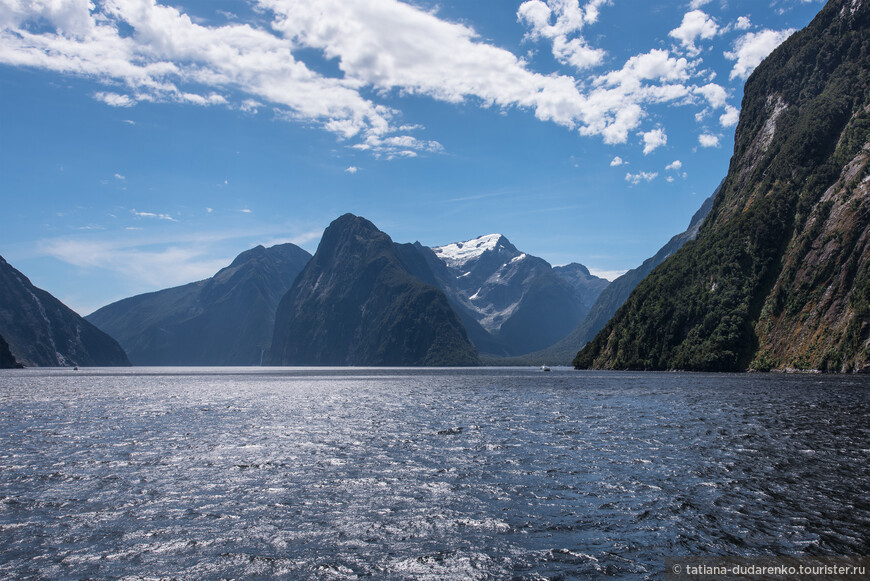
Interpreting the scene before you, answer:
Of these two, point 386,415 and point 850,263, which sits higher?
point 850,263

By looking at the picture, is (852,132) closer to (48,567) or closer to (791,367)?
(791,367)

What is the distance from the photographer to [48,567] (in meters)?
20.9

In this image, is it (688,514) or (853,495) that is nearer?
(688,514)

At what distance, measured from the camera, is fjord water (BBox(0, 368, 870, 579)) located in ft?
70.9

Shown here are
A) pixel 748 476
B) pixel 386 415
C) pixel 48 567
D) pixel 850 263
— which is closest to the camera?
pixel 48 567

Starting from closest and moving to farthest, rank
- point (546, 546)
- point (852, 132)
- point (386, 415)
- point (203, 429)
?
1. point (546, 546)
2. point (203, 429)
3. point (386, 415)
4. point (852, 132)

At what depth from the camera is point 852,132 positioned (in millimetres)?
189875

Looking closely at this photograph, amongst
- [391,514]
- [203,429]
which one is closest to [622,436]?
[391,514]

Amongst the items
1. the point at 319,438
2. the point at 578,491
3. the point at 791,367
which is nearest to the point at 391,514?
the point at 578,491

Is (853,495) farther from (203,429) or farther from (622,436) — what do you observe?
(203,429)

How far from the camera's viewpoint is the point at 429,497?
3059 cm

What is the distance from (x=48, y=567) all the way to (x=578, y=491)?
2421 centimetres

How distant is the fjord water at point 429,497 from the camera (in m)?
Result: 21.6

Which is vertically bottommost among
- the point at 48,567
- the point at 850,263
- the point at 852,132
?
the point at 48,567
